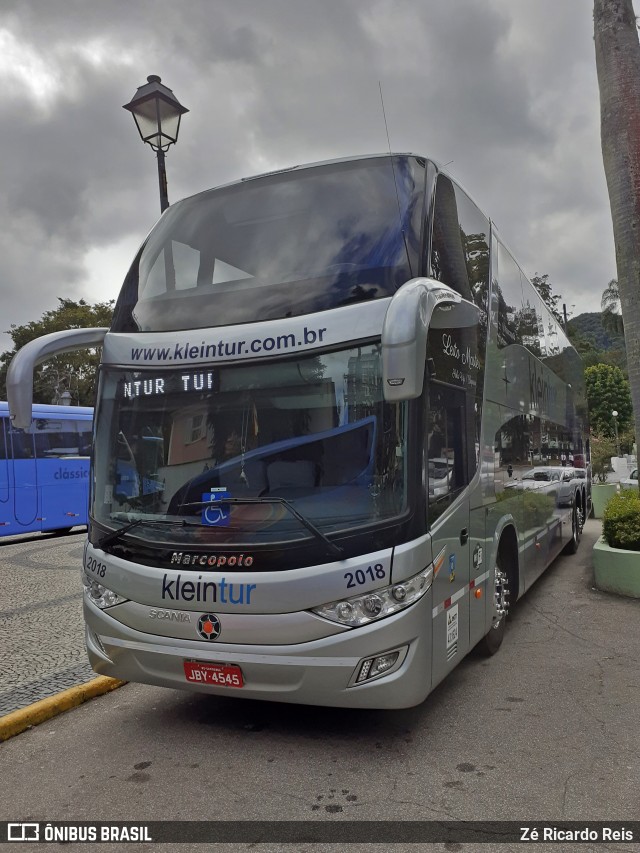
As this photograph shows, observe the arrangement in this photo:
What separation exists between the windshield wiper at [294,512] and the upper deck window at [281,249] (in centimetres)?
114

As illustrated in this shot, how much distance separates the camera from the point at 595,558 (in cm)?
886

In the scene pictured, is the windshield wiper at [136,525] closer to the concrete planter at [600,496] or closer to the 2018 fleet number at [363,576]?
the 2018 fleet number at [363,576]

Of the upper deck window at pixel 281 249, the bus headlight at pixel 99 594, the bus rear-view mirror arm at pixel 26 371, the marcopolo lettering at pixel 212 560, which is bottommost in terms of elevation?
the bus headlight at pixel 99 594

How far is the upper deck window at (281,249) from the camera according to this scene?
452 centimetres

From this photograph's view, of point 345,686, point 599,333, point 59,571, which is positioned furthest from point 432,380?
point 599,333

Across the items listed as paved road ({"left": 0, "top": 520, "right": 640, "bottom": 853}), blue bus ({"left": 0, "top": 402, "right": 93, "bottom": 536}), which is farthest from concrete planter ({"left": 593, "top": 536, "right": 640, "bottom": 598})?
blue bus ({"left": 0, "top": 402, "right": 93, "bottom": 536})

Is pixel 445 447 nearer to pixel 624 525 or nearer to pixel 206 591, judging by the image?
pixel 206 591

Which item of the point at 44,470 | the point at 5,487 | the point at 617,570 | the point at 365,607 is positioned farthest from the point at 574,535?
the point at 5,487

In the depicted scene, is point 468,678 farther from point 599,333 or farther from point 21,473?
point 599,333

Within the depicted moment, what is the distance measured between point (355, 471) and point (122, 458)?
1.61m

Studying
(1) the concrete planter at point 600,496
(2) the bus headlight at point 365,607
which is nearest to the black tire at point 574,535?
(1) the concrete planter at point 600,496

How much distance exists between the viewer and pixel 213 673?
428 cm

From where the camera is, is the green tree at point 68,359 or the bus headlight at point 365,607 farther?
the green tree at point 68,359

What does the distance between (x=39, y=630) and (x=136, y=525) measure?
11.4ft
